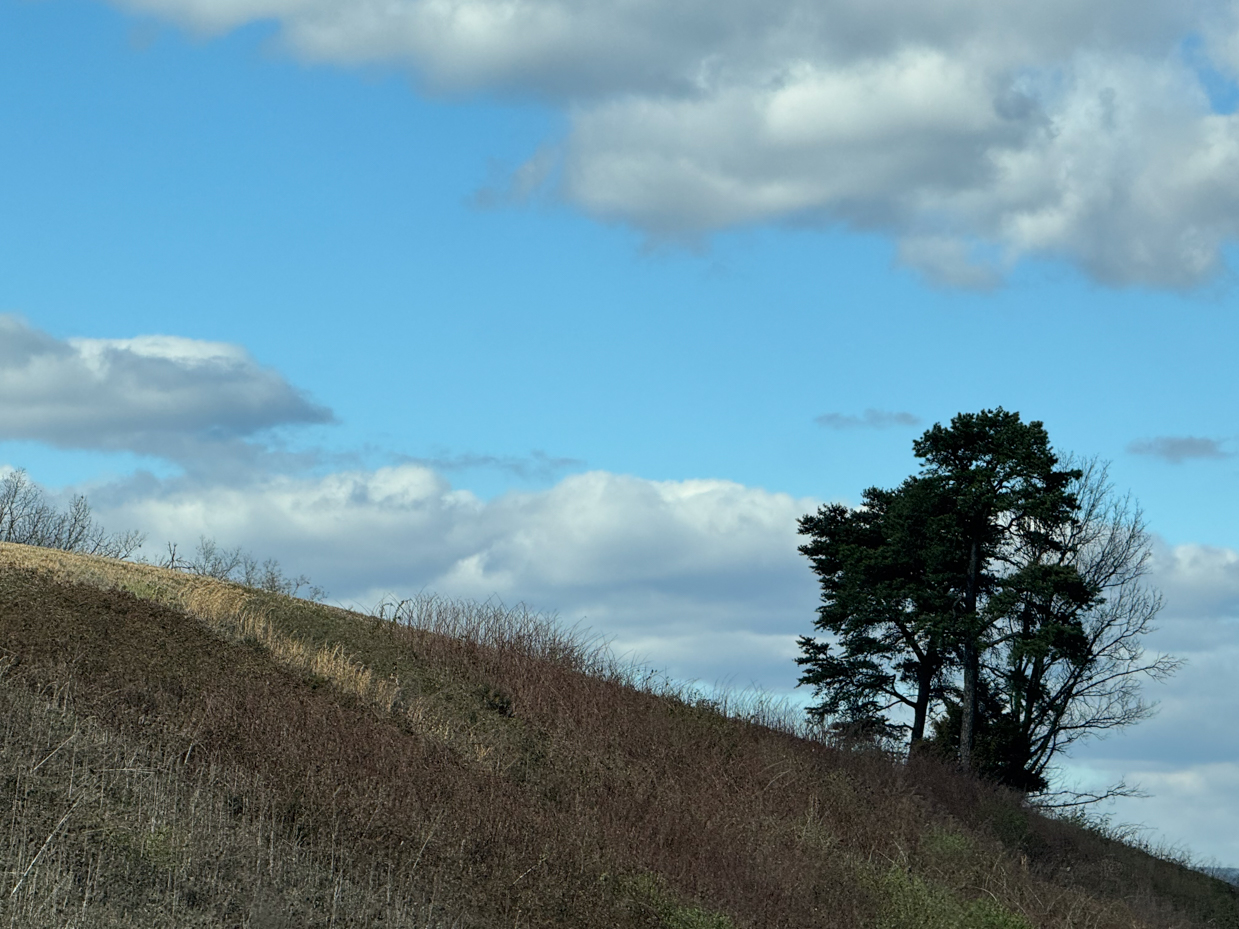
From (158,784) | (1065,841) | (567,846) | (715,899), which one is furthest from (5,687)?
(1065,841)

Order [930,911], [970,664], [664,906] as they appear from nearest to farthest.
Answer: [664,906] → [930,911] → [970,664]

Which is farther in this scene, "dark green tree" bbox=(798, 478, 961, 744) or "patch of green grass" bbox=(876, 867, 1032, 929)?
"dark green tree" bbox=(798, 478, 961, 744)

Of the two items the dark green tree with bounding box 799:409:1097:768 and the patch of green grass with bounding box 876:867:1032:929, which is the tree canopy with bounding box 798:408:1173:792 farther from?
the patch of green grass with bounding box 876:867:1032:929

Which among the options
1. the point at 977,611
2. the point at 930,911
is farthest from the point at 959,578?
the point at 930,911

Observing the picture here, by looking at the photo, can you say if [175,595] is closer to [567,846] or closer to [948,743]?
[567,846]

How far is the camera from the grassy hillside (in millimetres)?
12195

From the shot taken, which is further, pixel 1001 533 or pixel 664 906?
pixel 1001 533

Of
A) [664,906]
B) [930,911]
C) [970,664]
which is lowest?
[664,906]

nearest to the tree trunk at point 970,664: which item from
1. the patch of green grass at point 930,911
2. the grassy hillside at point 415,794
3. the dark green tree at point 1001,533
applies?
the dark green tree at point 1001,533

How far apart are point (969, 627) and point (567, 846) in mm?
24691

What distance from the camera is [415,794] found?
52.3 feet

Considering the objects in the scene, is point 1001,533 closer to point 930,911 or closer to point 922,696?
point 922,696

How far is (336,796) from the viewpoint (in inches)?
582

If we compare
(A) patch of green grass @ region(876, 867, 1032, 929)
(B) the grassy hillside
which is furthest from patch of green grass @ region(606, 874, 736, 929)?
(A) patch of green grass @ region(876, 867, 1032, 929)
